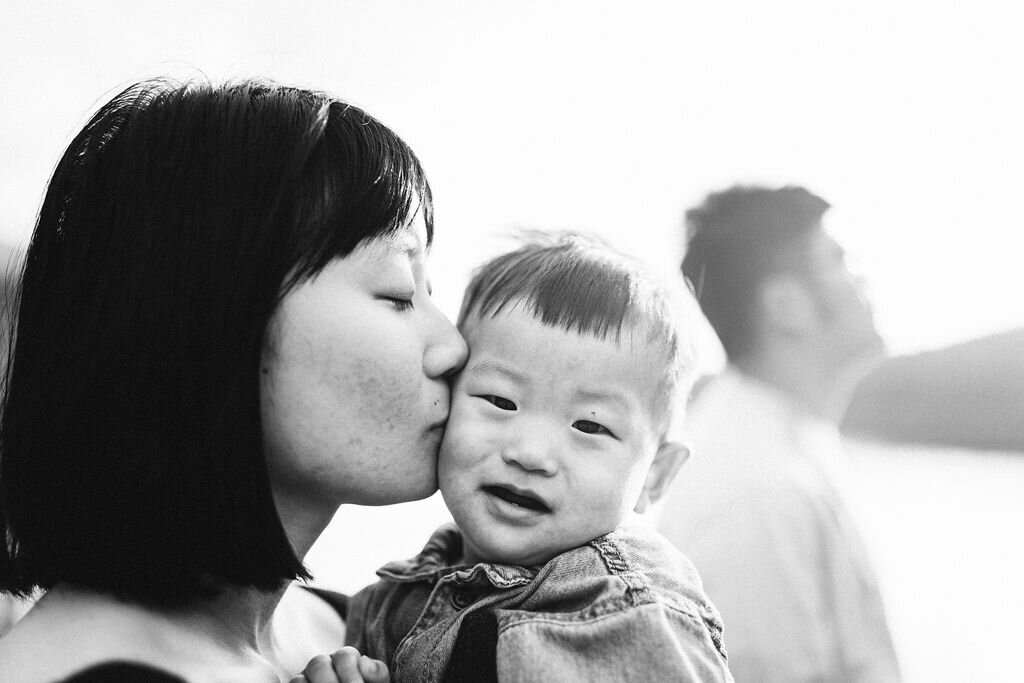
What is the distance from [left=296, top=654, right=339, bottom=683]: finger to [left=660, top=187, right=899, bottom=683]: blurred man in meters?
0.76

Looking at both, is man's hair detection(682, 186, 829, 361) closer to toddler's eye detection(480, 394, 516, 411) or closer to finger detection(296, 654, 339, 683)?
toddler's eye detection(480, 394, 516, 411)

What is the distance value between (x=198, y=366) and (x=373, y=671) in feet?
1.17

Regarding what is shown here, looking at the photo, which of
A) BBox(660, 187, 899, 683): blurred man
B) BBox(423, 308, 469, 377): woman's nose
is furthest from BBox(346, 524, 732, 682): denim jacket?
BBox(660, 187, 899, 683): blurred man

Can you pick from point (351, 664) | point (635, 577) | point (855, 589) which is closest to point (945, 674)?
point (855, 589)

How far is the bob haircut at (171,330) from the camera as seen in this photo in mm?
817

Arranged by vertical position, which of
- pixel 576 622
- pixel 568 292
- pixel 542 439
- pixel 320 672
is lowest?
pixel 320 672

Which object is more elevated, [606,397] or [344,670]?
[606,397]

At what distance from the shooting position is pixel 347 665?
2.92 ft

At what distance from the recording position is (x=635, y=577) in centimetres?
85

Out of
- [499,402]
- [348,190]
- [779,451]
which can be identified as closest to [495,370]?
[499,402]

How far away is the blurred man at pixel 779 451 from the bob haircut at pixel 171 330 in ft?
2.72

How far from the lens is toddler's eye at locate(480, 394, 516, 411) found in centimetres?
96

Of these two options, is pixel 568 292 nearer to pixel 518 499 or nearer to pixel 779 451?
pixel 518 499

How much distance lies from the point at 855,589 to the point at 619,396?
0.73m
